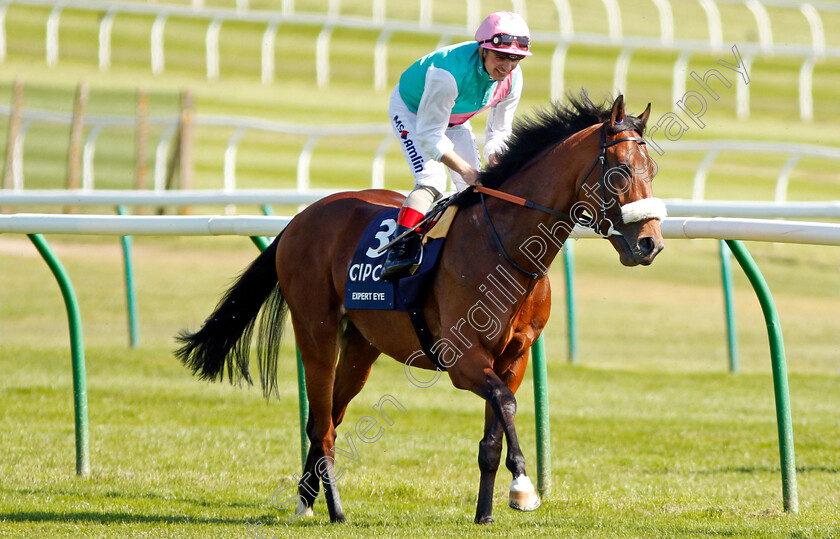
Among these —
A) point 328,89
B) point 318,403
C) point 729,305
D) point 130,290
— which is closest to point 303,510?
point 318,403

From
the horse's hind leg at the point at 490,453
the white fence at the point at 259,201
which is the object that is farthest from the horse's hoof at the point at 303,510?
the white fence at the point at 259,201

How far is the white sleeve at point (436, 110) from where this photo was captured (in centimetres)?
454

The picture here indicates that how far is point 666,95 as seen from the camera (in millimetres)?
26719

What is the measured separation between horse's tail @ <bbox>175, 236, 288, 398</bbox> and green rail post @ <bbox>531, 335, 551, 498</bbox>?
130 centimetres

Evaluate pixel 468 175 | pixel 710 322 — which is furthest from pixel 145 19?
pixel 468 175

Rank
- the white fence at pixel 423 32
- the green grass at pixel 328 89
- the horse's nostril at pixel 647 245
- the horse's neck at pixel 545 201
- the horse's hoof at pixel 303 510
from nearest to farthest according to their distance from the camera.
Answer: the horse's nostril at pixel 647 245
the horse's neck at pixel 545 201
the horse's hoof at pixel 303 510
the green grass at pixel 328 89
the white fence at pixel 423 32

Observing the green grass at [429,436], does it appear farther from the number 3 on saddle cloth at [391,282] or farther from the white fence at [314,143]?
the white fence at [314,143]

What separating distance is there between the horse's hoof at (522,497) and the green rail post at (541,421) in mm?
980

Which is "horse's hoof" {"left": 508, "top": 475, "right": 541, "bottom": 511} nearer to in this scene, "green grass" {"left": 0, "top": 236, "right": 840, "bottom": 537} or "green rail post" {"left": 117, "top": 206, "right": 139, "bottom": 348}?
"green grass" {"left": 0, "top": 236, "right": 840, "bottom": 537}

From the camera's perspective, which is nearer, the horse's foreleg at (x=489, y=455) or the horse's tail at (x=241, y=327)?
the horse's foreleg at (x=489, y=455)

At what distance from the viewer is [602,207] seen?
4.06 meters

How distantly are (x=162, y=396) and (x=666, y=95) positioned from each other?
21.3 meters

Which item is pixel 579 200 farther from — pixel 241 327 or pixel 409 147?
pixel 241 327

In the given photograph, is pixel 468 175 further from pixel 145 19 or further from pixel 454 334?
pixel 145 19
